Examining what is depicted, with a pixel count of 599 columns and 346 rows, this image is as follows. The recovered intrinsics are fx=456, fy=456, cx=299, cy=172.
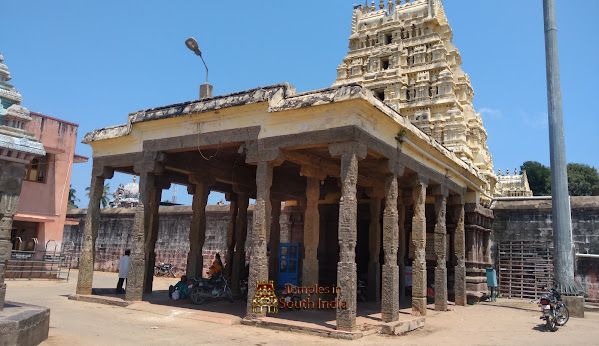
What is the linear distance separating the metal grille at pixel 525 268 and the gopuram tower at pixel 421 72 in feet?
20.8

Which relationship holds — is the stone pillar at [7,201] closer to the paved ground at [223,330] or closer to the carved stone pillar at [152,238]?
the paved ground at [223,330]

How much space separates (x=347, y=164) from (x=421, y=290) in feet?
14.8

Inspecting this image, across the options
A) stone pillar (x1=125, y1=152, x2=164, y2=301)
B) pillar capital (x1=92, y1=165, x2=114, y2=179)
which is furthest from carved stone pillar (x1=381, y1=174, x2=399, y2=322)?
pillar capital (x1=92, y1=165, x2=114, y2=179)

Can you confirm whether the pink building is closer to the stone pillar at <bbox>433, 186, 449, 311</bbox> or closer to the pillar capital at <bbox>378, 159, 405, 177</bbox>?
the pillar capital at <bbox>378, 159, 405, 177</bbox>

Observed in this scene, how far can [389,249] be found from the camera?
1019 centimetres

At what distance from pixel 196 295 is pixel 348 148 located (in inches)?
241

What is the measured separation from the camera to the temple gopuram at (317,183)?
940 cm

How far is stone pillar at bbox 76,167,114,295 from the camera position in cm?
1281

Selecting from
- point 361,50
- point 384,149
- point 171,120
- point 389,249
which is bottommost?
point 389,249

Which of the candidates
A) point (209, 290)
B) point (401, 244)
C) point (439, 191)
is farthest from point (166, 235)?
point (439, 191)

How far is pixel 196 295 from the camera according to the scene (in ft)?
39.9

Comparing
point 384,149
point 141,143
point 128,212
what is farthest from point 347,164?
point 128,212

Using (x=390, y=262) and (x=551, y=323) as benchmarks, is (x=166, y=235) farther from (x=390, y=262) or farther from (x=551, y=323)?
(x=551, y=323)

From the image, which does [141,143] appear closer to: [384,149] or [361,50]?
[384,149]
